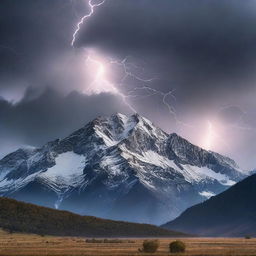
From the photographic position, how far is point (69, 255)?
105500 mm

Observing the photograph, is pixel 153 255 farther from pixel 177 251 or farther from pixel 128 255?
pixel 177 251

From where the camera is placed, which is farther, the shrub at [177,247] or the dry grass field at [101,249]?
the shrub at [177,247]

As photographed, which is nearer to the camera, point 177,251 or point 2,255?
point 2,255

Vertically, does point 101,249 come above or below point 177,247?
above

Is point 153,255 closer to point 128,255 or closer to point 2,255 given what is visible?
point 128,255

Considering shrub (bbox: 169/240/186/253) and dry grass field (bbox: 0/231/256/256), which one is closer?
dry grass field (bbox: 0/231/256/256)

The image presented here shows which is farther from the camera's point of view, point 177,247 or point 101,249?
point 101,249

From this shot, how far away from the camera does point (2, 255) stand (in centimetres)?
10638

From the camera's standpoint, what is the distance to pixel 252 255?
105000 millimetres

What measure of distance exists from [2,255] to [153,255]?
93.8 ft

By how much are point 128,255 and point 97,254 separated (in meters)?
7.44

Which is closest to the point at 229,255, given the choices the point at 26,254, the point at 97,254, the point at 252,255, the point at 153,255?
the point at 252,255

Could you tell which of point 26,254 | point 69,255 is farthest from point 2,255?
point 69,255

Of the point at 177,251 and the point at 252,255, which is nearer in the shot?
the point at 252,255
